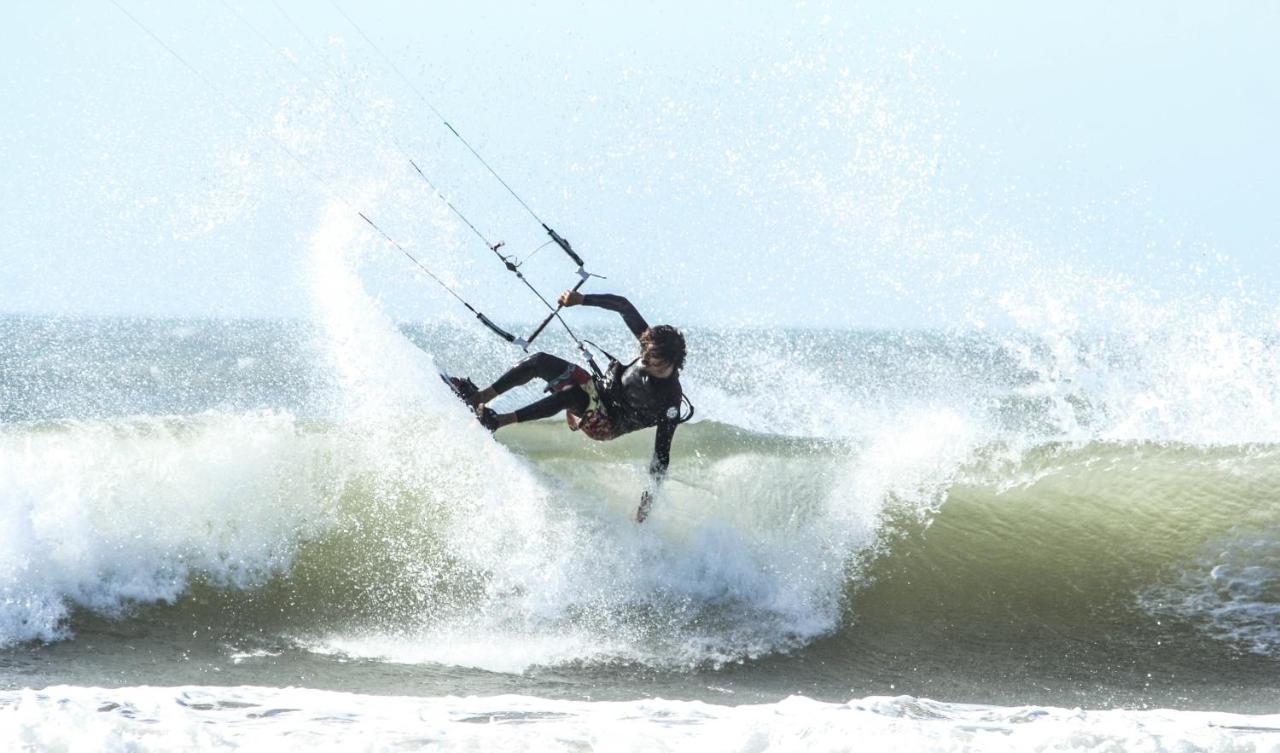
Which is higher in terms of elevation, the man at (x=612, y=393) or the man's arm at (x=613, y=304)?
the man's arm at (x=613, y=304)

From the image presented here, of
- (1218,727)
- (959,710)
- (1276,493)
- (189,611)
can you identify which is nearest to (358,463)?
(189,611)

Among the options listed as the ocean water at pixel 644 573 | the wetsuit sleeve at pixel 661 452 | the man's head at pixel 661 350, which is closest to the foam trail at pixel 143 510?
the ocean water at pixel 644 573

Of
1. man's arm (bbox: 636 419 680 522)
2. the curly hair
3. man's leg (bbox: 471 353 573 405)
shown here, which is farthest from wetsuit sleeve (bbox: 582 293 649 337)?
man's arm (bbox: 636 419 680 522)

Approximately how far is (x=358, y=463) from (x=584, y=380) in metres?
2.04

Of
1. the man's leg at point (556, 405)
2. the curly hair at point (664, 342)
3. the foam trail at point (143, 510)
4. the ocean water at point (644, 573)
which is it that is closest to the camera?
the ocean water at point (644, 573)

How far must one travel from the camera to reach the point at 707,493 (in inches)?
300

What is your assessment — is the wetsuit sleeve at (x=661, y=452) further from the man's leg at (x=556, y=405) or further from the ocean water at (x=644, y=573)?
the man's leg at (x=556, y=405)

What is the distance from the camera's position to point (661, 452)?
22.5 feet

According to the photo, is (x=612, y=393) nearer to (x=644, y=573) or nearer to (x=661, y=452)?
(x=661, y=452)

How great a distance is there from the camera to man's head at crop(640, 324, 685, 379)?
648cm

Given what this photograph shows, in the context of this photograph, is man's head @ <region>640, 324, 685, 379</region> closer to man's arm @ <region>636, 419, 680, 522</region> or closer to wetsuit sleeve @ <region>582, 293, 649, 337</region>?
wetsuit sleeve @ <region>582, 293, 649, 337</region>

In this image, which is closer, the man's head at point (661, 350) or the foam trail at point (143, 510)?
the man's head at point (661, 350)

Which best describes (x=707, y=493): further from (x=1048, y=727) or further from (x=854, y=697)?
(x=1048, y=727)

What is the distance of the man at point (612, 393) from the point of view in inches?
261
